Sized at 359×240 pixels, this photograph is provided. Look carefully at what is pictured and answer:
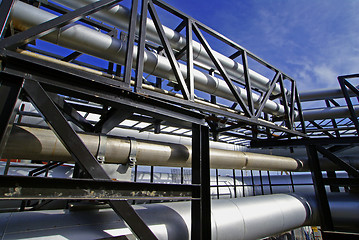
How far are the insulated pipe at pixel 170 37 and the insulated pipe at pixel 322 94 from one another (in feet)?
8.74

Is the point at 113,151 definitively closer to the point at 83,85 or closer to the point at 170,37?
the point at 83,85

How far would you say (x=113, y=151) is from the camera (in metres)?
2.15

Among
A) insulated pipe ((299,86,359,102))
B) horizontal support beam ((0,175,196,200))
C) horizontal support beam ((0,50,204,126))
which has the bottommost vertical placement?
horizontal support beam ((0,175,196,200))

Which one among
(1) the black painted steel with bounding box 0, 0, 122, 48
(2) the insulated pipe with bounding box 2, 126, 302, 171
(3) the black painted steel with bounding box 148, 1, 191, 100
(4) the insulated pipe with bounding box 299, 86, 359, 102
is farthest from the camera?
(4) the insulated pipe with bounding box 299, 86, 359, 102

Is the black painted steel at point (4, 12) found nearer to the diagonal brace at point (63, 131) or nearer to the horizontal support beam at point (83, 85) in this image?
the horizontal support beam at point (83, 85)

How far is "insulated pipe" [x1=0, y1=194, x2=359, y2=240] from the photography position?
160 centimetres

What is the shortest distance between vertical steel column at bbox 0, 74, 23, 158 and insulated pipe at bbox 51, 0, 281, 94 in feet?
5.40

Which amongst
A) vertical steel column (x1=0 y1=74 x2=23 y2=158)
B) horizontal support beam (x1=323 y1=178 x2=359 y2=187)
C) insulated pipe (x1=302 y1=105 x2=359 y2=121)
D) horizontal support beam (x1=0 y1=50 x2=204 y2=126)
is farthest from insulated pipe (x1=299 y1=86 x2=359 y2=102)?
vertical steel column (x1=0 y1=74 x2=23 y2=158)

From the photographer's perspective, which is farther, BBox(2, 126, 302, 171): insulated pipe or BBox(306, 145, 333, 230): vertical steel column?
BBox(306, 145, 333, 230): vertical steel column

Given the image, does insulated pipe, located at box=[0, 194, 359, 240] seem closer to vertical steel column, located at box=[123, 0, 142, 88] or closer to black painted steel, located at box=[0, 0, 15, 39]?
vertical steel column, located at box=[123, 0, 142, 88]

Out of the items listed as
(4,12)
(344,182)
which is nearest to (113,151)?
(4,12)

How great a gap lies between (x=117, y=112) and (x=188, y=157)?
1.14 m

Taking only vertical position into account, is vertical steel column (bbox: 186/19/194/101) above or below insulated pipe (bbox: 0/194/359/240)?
above

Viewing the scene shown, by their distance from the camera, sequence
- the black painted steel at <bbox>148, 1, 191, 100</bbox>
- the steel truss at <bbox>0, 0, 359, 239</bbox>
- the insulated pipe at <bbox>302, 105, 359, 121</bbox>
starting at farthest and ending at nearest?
1. the insulated pipe at <bbox>302, 105, 359, 121</bbox>
2. the black painted steel at <bbox>148, 1, 191, 100</bbox>
3. the steel truss at <bbox>0, 0, 359, 239</bbox>
